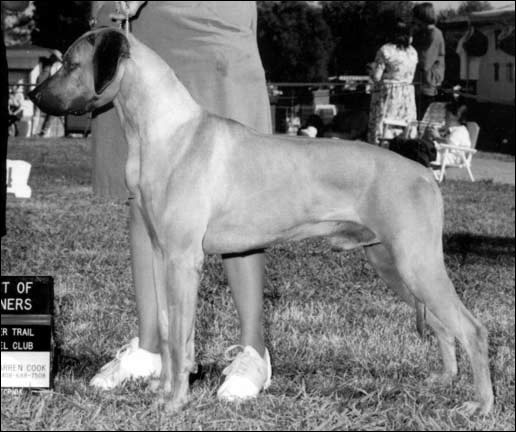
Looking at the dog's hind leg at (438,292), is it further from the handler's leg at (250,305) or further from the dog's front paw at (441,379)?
the handler's leg at (250,305)

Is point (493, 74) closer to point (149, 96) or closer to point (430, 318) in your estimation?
point (430, 318)

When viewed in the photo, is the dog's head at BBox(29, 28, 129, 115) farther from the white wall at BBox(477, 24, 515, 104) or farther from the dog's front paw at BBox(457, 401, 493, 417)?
the white wall at BBox(477, 24, 515, 104)

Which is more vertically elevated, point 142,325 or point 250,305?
point 250,305

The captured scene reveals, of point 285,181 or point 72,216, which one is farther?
point 72,216

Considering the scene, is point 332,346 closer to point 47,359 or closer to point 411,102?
point 47,359

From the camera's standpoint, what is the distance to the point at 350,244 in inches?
133

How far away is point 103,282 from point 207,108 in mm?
2369

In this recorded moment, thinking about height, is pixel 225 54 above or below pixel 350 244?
above

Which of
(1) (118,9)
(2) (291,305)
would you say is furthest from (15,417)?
(2) (291,305)

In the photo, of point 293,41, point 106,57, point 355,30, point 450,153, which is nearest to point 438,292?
point 106,57

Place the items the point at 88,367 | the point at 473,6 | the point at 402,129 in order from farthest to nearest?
the point at 473,6 → the point at 402,129 → the point at 88,367

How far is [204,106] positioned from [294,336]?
1.41 metres

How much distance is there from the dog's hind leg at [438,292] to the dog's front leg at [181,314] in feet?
2.39

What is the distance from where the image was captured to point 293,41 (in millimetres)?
40062
